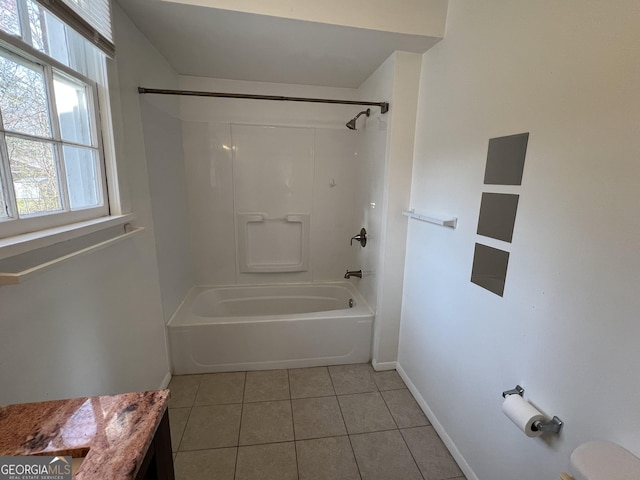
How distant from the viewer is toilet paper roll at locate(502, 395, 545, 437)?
0.96 m

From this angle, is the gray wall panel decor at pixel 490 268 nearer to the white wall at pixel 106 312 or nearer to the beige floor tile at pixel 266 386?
the beige floor tile at pixel 266 386

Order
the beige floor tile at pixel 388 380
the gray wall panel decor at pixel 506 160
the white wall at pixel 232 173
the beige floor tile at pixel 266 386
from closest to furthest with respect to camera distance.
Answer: the gray wall panel decor at pixel 506 160, the beige floor tile at pixel 266 386, the beige floor tile at pixel 388 380, the white wall at pixel 232 173

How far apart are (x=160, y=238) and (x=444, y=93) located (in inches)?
78.4

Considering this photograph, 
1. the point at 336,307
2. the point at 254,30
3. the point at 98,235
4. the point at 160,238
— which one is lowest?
the point at 336,307

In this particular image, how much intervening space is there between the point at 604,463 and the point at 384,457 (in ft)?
3.52

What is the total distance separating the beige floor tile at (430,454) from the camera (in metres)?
1.42

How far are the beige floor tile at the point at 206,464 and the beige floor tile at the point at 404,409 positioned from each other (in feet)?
3.26

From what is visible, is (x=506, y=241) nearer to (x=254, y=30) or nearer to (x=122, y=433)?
(x=122, y=433)

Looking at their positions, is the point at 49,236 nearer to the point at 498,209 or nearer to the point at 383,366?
the point at 498,209

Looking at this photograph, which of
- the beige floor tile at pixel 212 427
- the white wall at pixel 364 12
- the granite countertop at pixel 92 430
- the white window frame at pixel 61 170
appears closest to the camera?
the granite countertop at pixel 92 430

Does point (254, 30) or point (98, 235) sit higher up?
point (254, 30)

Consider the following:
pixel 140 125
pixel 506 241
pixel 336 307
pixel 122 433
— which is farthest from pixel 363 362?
pixel 140 125

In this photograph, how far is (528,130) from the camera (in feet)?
3.43

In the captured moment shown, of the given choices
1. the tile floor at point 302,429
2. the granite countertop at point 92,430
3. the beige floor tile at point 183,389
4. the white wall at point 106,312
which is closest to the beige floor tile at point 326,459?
the tile floor at point 302,429
